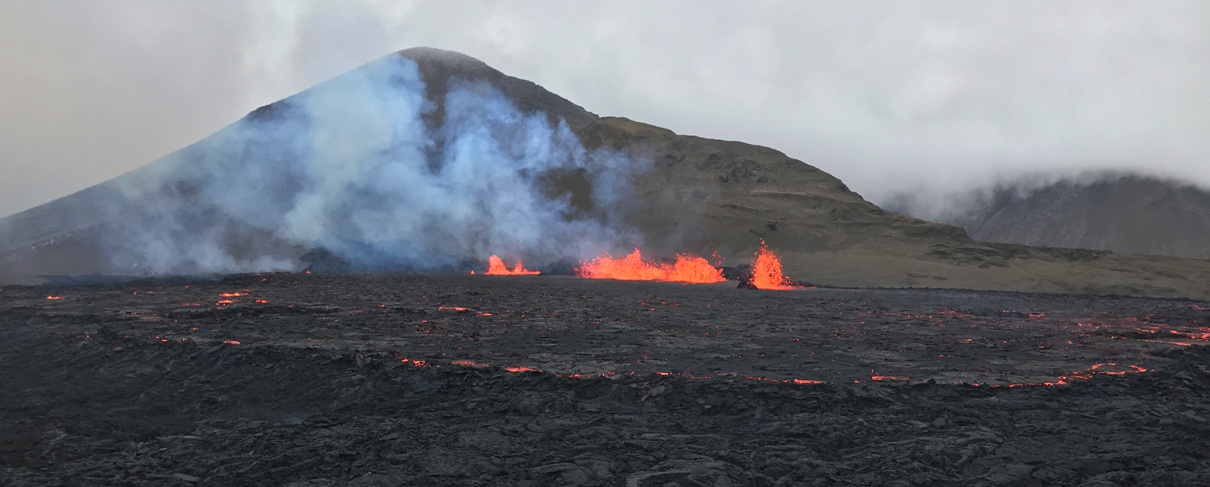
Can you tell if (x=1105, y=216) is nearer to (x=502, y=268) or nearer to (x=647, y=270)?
(x=647, y=270)

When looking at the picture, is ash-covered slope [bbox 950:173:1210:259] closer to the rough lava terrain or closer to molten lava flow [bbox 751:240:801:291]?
molten lava flow [bbox 751:240:801:291]

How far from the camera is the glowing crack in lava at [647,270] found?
2112 inches

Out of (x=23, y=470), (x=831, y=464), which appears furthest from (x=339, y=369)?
(x=831, y=464)

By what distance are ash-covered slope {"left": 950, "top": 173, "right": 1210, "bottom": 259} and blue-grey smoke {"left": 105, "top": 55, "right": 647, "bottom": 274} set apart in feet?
262

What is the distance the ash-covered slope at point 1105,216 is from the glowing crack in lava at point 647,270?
84974 mm

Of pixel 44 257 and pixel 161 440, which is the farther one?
pixel 44 257

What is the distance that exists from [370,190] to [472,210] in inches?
376

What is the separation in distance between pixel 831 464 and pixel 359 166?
67683mm

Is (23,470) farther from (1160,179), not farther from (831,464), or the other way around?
(1160,179)

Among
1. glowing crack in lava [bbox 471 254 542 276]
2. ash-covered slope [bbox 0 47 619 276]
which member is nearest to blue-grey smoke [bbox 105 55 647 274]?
ash-covered slope [bbox 0 47 619 276]

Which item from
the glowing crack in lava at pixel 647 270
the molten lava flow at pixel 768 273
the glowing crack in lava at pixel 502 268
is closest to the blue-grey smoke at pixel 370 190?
the glowing crack in lava at pixel 502 268

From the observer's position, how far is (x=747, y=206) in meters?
71.4

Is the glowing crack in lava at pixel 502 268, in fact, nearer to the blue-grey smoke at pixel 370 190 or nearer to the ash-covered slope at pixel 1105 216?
the blue-grey smoke at pixel 370 190

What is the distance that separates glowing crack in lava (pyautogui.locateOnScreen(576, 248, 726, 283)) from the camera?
176 ft
